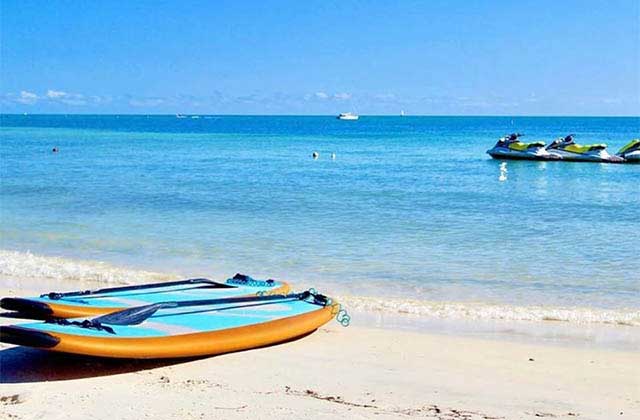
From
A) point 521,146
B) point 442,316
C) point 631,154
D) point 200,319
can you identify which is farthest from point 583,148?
point 200,319

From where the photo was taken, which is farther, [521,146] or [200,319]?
[521,146]

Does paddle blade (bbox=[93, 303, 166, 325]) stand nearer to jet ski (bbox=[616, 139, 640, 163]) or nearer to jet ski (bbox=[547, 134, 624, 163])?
jet ski (bbox=[547, 134, 624, 163])

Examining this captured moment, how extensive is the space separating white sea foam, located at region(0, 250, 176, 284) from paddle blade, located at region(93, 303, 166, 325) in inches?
157

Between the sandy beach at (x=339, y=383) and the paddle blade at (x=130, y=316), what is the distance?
36 centimetres

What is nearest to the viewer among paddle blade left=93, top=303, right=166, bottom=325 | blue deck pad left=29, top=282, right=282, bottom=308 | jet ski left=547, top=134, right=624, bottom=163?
paddle blade left=93, top=303, right=166, bottom=325

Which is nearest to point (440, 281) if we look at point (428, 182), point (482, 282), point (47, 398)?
point (482, 282)

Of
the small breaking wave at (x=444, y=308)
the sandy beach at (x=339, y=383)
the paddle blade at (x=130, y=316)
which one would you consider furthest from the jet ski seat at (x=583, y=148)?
the paddle blade at (x=130, y=316)

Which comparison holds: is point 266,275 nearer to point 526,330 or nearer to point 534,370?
point 526,330

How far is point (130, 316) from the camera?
24.0 feet

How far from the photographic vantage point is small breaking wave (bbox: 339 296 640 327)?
9570 millimetres

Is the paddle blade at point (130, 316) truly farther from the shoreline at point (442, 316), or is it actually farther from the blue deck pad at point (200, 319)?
the shoreline at point (442, 316)

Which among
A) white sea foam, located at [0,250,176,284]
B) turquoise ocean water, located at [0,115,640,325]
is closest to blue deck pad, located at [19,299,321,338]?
turquoise ocean water, located at [0,115,640,325]

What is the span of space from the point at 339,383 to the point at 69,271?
6711mm

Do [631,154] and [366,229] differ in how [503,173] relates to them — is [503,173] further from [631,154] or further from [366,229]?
[366,229]
